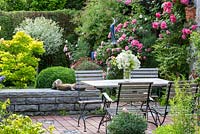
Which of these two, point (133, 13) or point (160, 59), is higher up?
point (133, 13)

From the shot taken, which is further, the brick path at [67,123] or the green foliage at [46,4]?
the green foliage at [46,4]

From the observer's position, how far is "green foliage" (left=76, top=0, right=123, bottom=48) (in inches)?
488

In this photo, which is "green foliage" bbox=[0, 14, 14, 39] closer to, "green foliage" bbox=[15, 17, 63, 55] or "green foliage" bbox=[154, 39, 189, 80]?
"green foliage" bbox=[15, 17, 63, 55]

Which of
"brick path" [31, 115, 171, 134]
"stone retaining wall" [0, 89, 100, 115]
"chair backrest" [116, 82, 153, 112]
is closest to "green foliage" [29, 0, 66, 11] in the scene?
"stone retaining wall" [0, 89, 100, 115]

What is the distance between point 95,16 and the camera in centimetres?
1269

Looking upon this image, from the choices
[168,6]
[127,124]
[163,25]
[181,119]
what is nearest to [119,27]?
[163,25]

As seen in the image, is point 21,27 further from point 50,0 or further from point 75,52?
point 50,0

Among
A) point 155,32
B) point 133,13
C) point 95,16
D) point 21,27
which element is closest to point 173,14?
point 155,32

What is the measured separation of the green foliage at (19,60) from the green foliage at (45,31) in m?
3.53

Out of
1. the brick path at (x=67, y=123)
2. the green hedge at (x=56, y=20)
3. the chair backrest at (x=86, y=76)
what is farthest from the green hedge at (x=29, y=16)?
the brick path at (x=67, y=123)

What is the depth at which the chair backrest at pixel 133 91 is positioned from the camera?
684 cm

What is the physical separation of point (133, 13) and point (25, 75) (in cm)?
342

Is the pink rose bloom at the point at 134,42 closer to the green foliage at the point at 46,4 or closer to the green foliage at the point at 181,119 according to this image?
the green foliage at the point at 181,119

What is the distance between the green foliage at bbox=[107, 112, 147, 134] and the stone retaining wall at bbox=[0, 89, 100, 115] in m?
2.51
